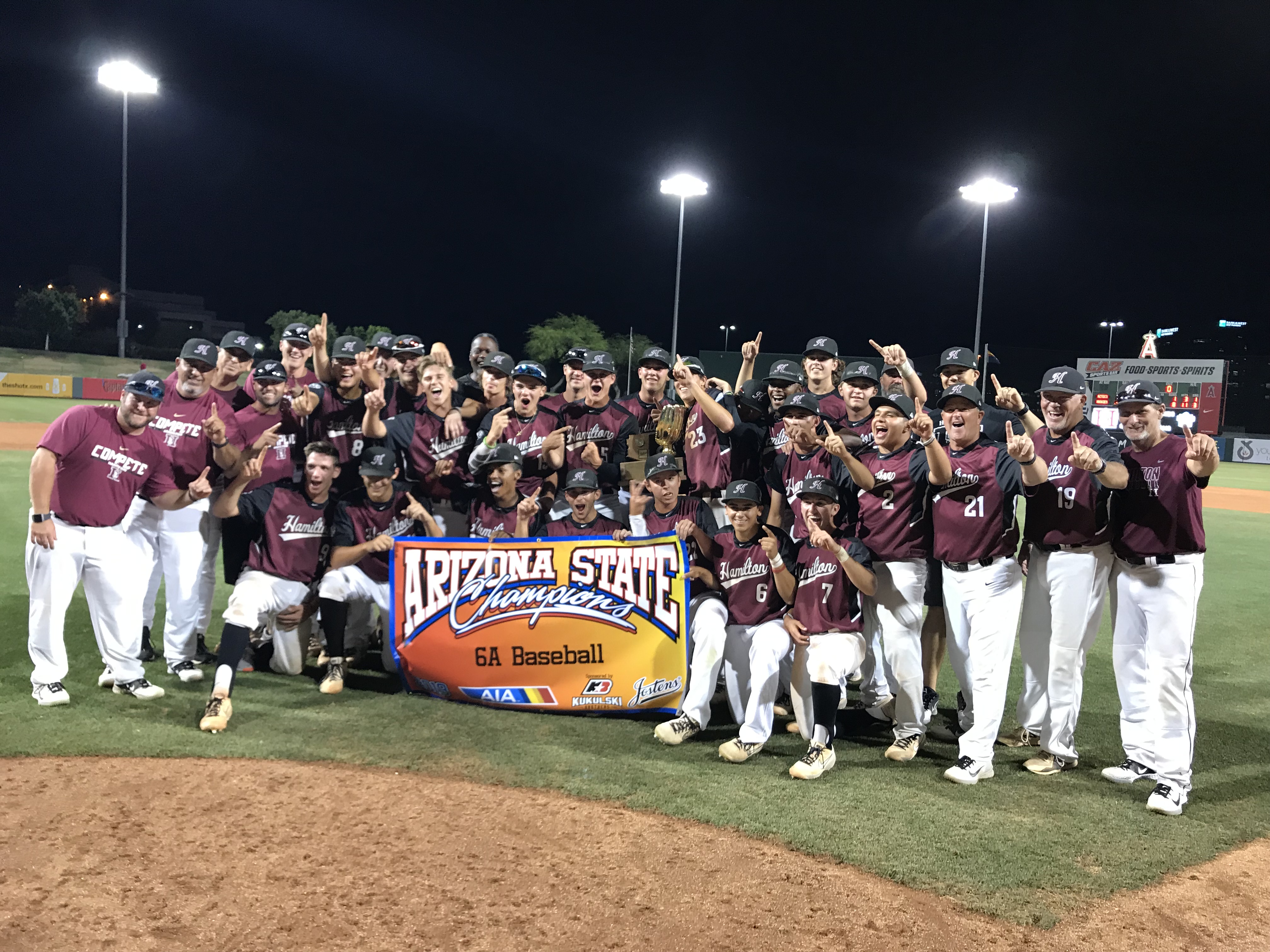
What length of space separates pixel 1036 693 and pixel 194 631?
6.05 m

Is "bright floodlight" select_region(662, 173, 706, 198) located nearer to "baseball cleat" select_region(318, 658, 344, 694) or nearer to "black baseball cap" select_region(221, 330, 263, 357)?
"black baseball cap" select_region(221, 330, 263, 357)

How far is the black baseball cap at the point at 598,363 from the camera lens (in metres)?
7.68

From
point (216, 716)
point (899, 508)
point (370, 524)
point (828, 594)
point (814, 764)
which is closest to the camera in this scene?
point (814, 764)

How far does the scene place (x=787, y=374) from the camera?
7.22 m

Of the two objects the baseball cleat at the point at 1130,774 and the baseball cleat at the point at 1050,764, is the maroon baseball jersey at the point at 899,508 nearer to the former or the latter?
the baseball cleat at the point at 1050,764

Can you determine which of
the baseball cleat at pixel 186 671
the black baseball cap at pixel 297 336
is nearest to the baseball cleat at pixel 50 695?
the baseball cleat at pixel 186 671

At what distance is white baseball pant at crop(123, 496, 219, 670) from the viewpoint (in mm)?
6656

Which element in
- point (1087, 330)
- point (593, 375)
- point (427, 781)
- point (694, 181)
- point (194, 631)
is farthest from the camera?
point (1087, 330)

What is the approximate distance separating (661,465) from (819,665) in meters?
1.84

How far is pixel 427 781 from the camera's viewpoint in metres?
5.08

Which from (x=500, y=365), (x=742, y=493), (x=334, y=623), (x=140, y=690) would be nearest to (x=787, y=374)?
(x=742, y=493)

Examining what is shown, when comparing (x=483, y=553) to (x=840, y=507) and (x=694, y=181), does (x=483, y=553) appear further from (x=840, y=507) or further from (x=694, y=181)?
(x=694, y=181)

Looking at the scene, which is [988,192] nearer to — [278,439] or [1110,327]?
[278,439]

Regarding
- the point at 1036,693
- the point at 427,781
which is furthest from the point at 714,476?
the point at 427,781
